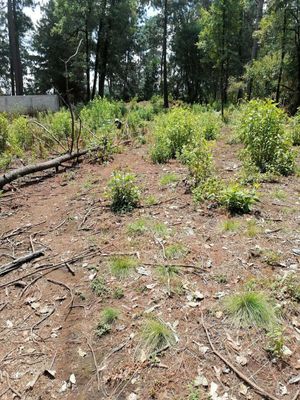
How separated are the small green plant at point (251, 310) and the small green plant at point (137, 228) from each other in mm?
1394

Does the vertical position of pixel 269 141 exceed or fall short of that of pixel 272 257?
it exceeds it

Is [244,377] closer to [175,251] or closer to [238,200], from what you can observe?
[175,251]

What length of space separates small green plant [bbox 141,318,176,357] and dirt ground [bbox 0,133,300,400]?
5 cm

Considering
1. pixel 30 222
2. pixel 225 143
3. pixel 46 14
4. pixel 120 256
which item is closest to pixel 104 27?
pixel 46 14

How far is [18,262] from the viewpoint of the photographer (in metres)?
3.49

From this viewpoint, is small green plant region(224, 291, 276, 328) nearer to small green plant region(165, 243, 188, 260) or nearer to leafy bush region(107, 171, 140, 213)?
small green plant region(165, 243, 188, 260)

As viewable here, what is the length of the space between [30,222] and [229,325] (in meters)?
3.01

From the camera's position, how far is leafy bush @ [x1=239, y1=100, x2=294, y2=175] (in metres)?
5.45

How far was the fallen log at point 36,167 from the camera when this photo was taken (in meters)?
5.85

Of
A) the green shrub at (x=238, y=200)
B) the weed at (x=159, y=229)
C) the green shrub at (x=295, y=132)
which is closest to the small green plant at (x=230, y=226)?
the green shrub at (x=238, y=200)

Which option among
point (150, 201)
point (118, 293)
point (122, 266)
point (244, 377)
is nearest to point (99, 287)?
point (118, 293)

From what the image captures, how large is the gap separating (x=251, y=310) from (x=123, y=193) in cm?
240

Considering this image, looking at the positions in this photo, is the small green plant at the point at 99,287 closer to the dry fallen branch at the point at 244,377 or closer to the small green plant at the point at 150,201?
the dry fallen branch at the point at 244,377

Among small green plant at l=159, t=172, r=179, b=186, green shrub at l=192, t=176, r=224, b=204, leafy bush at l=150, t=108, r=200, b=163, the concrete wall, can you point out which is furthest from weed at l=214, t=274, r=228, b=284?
the concrete wall
